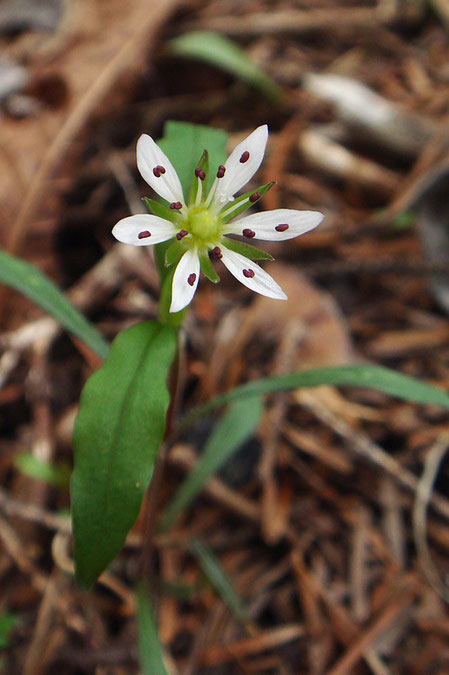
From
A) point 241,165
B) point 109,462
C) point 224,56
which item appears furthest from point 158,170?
point 224,56

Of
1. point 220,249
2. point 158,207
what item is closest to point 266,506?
point 220,249

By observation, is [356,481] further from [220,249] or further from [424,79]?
[424,79]

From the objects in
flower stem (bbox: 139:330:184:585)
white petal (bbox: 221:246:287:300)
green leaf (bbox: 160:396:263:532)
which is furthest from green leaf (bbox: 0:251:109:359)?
green leaf (bbox: 160:396:263:532)

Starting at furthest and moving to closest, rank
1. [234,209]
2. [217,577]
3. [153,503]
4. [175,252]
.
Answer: [217,577], [153,503], [234,209], [175,252]

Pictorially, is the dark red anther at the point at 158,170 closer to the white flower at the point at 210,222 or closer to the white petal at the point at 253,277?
the white flower at the point at 210,222

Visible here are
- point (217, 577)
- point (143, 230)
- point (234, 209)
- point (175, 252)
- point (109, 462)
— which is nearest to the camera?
point (109, 462)

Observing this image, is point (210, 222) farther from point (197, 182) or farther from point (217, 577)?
point (217, 577)
